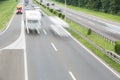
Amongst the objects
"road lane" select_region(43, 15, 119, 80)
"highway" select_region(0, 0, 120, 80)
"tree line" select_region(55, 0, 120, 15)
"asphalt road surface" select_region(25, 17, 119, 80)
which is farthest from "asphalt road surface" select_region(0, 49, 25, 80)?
"tree line" select_region(55, 0, 120, 15)

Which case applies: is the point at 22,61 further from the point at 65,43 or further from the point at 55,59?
the point at 65,43

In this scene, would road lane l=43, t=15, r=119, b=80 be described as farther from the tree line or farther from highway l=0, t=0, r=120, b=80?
the tree line

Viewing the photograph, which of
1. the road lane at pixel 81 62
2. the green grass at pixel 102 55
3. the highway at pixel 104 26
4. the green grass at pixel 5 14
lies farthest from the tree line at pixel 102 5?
the road lane at pixel 81 62

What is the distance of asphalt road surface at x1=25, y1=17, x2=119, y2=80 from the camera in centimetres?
2398

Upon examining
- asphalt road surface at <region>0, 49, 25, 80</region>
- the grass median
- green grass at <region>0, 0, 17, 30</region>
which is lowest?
green grass at <region>0, 0, 17, 30</region>

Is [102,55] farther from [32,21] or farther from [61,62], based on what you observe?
[32,21]

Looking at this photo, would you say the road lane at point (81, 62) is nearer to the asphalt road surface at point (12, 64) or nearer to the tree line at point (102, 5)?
the asphalt road surface at point (12, 64)

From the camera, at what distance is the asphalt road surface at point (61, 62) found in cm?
2398

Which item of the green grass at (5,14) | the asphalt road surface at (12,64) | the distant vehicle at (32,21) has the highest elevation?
the distant vehicle at (32,21)

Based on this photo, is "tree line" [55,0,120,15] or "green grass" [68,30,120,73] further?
"tree line" [55,0,120,15]

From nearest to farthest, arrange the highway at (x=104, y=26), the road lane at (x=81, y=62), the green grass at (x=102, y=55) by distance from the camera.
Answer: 1. the road lane at (x=81, y=62)
2. the green grass at (x=102, y=55)
3. the highway at (x=104, y=26)

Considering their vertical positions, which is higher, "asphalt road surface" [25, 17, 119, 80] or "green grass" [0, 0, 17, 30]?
"asphalt road surface" [25, 17, 119, 80]

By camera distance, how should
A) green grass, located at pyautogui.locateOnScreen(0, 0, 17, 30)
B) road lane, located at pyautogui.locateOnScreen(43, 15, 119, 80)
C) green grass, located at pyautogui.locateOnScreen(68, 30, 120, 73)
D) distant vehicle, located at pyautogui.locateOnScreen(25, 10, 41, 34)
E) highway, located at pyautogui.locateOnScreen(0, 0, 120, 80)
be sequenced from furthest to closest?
green grass, located at pyautogui.locateOnScreen(0, 0, 17, 30)
distant vehicle, located at pyautogui.locateOnScreen(25, 10, 41, 34)
green grass, located at pyautogui.locateOnScreen(68, 30, 120, 73)
road lane, located at pyautogui.locateOnScreen(43, 15, 119, 80)
highway, located at pyautogui.locateOnScreen(0, 0, 120, 80)

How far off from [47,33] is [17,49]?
526 inches
